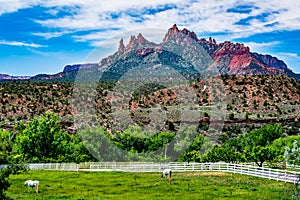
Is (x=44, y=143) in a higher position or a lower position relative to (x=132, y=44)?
lower

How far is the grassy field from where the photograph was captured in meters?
26.8

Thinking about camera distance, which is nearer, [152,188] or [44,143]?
[152,188]

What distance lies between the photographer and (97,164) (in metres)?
51.6

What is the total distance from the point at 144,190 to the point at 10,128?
56.1m

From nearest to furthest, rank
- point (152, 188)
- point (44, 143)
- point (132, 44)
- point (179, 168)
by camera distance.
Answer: point (152, 188) → point (179, 168) → point (44, 143) → point (132, 44)

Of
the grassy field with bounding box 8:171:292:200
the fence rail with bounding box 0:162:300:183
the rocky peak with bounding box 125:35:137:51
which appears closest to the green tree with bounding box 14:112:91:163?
the fence rail with bounding box 0:162:300:183

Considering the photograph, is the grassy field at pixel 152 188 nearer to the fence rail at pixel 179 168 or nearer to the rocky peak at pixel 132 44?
the fence rail at pixel 179 168

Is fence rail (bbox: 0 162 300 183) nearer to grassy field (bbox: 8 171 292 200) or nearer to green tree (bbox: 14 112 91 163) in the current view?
grassy field (bbox: 8 171 292 200)

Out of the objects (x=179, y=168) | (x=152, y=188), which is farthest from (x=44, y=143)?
(x=152, y=188)

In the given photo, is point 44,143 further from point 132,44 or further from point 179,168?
point 132,44

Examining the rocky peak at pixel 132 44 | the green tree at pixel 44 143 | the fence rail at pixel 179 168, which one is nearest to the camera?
the fence rail at pixel 179 168

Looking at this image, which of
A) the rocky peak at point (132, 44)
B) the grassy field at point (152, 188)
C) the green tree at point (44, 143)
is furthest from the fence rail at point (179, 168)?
the rocky peak at point (132, 44)

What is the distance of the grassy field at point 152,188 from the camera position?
26.8 metres

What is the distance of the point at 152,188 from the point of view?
31109mm
